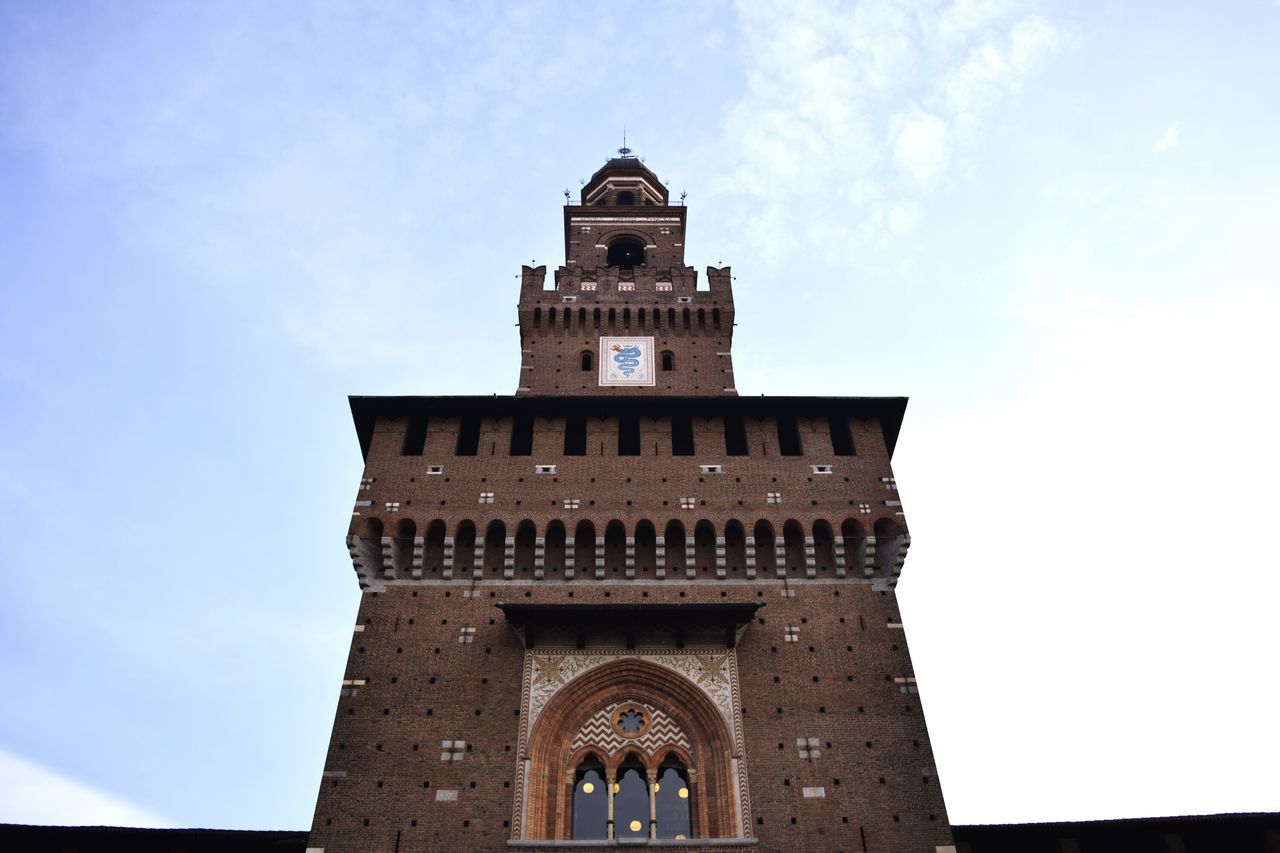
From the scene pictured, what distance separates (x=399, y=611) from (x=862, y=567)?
30.5 ft

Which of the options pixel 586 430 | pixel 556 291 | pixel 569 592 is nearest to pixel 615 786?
pixel 569 592

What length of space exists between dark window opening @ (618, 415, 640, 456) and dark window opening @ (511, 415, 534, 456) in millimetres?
2034

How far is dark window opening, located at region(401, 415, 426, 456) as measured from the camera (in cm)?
2194

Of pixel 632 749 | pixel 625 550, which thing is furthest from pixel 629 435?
pixel 632 749

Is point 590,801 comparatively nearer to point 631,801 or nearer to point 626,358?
point 631,801

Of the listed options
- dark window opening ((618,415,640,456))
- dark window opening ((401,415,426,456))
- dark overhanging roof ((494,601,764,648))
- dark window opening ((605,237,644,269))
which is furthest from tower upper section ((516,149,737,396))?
dark overhanging roof ((494,601,764,648))

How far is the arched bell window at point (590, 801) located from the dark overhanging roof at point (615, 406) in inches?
320

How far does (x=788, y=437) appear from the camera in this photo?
22547mm

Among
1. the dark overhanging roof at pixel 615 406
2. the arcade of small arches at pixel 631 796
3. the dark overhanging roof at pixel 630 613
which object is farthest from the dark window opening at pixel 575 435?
the arcade of small arches at pixel 631 796

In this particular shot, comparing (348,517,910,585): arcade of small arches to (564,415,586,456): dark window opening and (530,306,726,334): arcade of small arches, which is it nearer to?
(564,415,586,456): dark window opening

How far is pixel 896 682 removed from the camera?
1820cm

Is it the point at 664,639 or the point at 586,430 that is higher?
the point at 586,430

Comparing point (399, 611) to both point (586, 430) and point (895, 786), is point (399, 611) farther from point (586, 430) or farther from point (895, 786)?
point (895, 786)

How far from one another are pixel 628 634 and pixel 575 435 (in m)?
5.64
